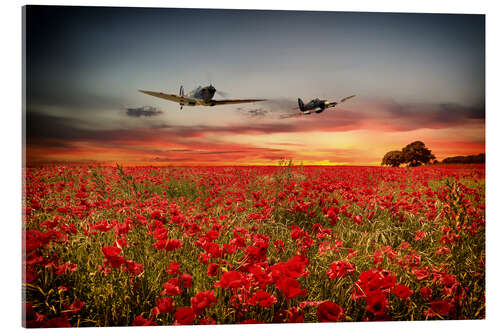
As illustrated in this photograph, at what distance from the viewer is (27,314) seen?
2.92 metres

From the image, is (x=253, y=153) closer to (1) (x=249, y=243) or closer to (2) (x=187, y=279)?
(1) (x=249, y=243)

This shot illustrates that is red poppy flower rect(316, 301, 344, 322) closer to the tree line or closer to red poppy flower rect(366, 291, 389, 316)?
red poppy flower rect(366, 291, 389, 316)

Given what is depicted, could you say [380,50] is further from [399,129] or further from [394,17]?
[399,129]

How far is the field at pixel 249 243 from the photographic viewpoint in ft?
8.86

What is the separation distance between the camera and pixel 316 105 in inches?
137

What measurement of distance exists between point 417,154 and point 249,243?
1903 mm

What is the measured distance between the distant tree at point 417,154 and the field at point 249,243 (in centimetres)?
12

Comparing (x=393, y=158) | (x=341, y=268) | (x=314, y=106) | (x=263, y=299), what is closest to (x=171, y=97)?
(x=314, y=106)

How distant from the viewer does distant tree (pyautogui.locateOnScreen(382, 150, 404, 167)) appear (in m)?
3.57

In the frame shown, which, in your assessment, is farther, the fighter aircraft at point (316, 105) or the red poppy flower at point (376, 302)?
the fighter aircraft at point (316, 105)

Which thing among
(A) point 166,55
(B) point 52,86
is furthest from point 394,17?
(B) point 52,86

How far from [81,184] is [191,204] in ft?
3.46

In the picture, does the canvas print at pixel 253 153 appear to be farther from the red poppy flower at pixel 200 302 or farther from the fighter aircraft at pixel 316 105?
the red poppy flower at pixel 200 302

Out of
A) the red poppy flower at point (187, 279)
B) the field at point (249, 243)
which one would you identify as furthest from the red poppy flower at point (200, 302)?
the red poppy flower at point (187, 279)
